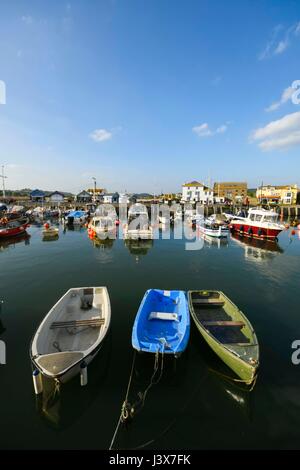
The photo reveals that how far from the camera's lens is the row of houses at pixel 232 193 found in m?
89.1

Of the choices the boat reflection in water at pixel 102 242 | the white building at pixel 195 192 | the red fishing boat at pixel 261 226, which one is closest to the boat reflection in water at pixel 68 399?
the boat reflection in water at pixel 102 242

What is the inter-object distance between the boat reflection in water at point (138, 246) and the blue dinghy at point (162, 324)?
10925 mm

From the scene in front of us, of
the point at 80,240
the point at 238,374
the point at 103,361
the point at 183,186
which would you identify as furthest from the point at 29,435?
the point at 183,186

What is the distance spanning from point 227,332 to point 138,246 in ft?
62.9

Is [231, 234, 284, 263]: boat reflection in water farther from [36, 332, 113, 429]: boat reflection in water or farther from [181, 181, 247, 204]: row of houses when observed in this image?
[181, 181, 247, 204]: row of houses

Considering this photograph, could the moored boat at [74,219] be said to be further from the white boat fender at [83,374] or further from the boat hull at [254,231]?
→ the white boat fender at [83,374]

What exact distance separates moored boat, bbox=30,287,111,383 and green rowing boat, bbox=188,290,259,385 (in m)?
4.51

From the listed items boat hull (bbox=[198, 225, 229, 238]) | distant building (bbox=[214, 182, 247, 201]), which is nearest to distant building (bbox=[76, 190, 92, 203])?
distant building (bbox=[214, 182, 247, 201])

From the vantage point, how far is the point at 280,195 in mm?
95938

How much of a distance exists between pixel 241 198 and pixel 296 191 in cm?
2221

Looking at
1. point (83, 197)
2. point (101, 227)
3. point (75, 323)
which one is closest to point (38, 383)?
point (75, 323)

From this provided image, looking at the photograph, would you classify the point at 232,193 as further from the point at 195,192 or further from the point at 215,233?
the point at 215,233

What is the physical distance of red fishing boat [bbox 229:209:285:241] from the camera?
3129 cm

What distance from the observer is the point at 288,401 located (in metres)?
6.71
